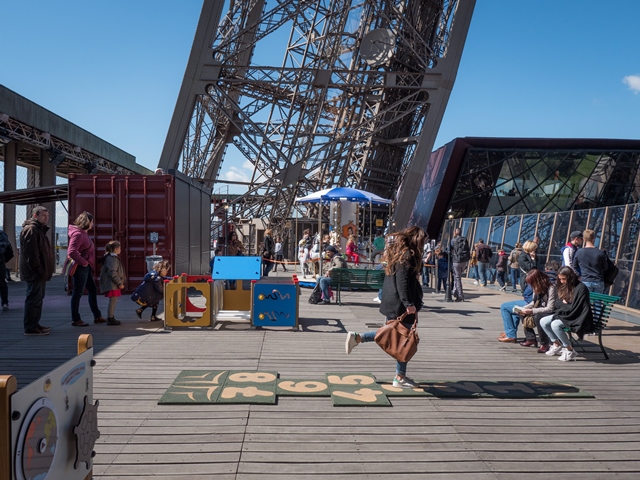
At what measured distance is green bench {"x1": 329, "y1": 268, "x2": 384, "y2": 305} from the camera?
13.2m

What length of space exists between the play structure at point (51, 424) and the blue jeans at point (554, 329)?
6.36 metres

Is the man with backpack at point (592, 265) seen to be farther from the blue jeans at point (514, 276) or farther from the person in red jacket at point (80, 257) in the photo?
the blue jeans at point (514, 276)

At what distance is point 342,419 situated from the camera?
5.08m

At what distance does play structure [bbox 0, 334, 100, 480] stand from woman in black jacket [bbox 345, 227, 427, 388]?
3.53 metres

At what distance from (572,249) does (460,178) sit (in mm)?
18140

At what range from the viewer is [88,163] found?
26.5 m

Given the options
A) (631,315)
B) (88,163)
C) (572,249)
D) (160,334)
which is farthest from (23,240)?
(88,163)

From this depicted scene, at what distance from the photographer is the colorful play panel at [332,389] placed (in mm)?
5609

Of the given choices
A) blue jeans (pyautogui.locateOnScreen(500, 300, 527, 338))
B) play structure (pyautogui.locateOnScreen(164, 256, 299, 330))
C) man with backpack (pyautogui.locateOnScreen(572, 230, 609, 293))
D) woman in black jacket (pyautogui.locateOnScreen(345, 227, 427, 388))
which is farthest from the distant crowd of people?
man with backpack (pyautogui.locateOnScreen(572, 230, 609, 293))

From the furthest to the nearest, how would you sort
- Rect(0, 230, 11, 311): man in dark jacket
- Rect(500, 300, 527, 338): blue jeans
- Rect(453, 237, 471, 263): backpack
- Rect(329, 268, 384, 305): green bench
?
Rect(453, 237, 471, 263): backpack < Rect(329, 268, 384, 305): green bench < Rect(0, 230, 11, 311): man in dark jacket < Rect(500, 300, 527, 338): blue jeans

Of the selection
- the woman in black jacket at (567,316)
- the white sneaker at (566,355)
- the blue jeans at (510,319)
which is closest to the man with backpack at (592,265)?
the blue jeans at (510,319)

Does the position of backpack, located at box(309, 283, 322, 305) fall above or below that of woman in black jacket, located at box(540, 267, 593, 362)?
below

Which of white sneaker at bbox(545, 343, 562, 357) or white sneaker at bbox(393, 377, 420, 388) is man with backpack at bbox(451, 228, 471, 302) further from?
white sneaker at bbox(393, 377, 420, 388)

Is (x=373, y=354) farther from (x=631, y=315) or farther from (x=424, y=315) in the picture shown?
(x=631, y=315)
